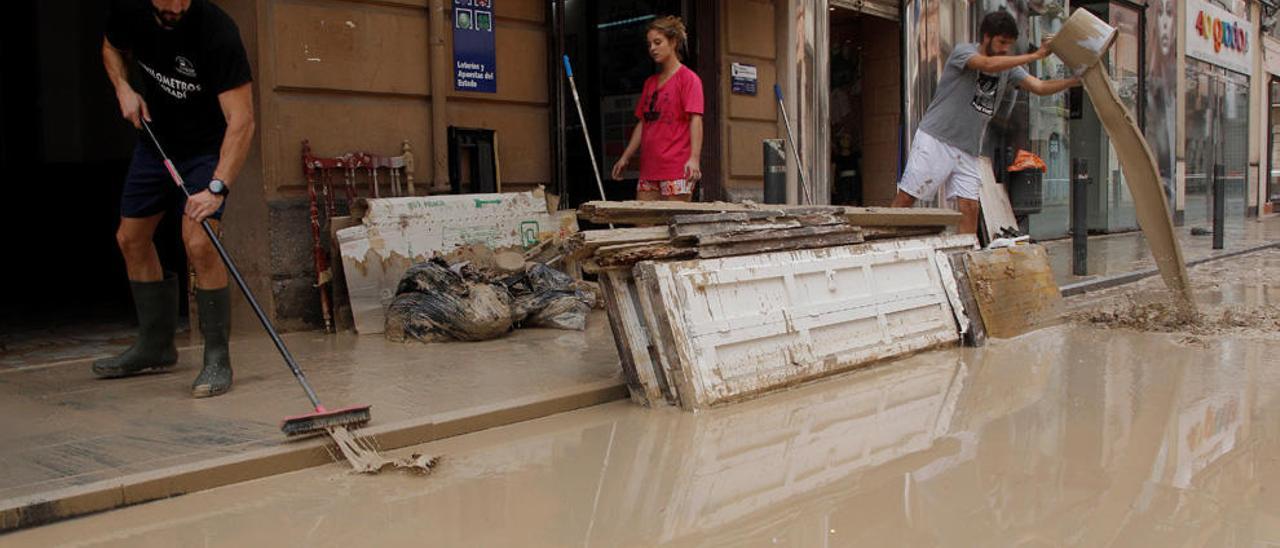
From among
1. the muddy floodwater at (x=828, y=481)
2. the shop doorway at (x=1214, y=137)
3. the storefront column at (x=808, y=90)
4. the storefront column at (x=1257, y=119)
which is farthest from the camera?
the storefront column at (x=1257, y=119)

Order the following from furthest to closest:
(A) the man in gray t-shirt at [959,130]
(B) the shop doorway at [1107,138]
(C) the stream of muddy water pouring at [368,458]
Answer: (B) the shop doorway at [1107,138]
(A) the man in gray t-shirt at [959,130]
(C) the stream of muddy water pouring at [368,458]

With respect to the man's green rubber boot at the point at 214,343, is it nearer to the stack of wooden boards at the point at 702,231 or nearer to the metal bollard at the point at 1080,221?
the stack of wooden boards at the point at 702,231

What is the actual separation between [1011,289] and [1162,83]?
13967 millimetres

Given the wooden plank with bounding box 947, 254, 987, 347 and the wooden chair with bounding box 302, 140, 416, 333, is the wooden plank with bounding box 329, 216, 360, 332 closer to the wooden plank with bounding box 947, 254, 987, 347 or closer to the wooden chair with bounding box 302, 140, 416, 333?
the wooden chair with bounding box 302, 140, 416, 333

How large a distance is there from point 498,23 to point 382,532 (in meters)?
5.13

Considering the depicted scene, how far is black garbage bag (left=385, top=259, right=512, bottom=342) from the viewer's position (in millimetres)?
5660

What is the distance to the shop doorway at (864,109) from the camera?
12.5 meters

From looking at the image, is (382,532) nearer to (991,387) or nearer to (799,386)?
(799,386)

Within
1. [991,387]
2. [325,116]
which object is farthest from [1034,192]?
[325,116]

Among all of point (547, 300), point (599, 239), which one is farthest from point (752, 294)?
point (547, 300)

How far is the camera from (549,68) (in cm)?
775

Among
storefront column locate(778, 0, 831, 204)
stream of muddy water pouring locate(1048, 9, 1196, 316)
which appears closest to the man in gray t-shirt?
stream of muddy water pouring locate(1048, 9, 1196, 316)

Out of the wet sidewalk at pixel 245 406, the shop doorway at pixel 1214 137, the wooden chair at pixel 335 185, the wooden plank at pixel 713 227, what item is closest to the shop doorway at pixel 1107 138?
the shop doorway at pixel 1214 137

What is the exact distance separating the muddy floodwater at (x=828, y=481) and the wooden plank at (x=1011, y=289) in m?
1.24
